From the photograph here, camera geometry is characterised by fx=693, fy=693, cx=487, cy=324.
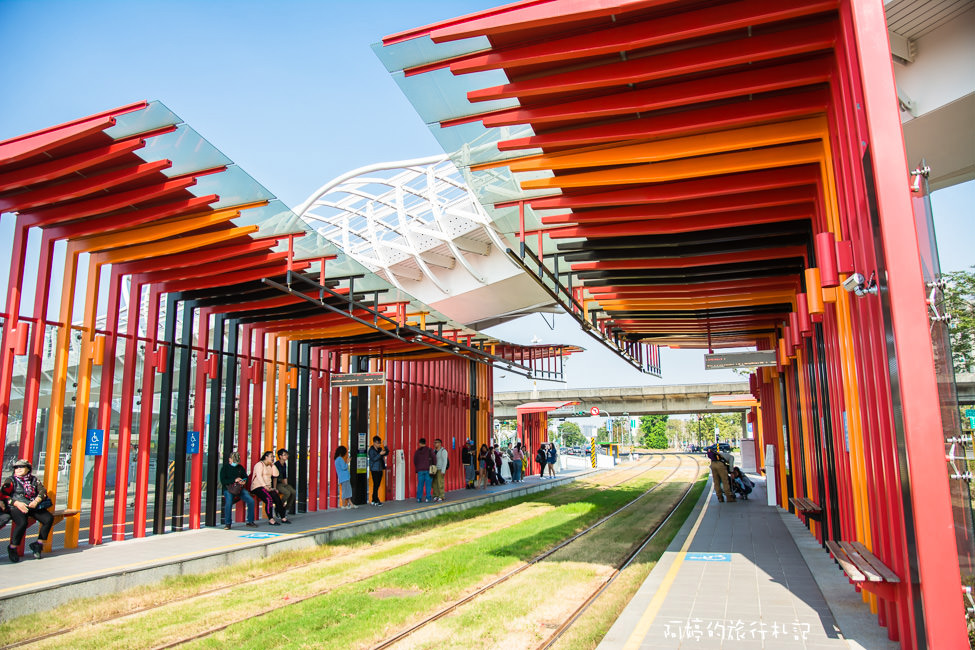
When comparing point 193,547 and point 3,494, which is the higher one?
point 3,494

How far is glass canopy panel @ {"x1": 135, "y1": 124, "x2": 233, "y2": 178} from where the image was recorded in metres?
8.41

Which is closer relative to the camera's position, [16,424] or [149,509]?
[16,424]

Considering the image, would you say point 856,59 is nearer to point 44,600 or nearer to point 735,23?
point 735,23

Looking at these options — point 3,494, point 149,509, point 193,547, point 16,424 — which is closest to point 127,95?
point 3,494

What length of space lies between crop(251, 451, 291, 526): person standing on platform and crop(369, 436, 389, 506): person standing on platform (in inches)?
162

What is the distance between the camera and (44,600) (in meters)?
7.62

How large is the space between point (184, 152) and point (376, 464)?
1069 centimetres

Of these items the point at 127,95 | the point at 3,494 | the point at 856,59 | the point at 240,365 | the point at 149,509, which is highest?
the point at 127,95

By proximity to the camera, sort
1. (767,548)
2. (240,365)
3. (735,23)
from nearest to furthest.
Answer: (735,23), (767,548), (240,365)

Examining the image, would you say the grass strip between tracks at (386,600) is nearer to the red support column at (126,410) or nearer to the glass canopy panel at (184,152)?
the red support column at (126,410)

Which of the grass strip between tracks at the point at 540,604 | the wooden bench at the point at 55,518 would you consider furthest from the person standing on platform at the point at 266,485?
the grass strip between tracks at the point at 540,604

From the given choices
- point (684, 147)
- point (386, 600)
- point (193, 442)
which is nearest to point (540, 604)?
point (386, 600)

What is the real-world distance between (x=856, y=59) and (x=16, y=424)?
60.7 feet

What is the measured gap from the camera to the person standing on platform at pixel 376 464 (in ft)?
58.1
